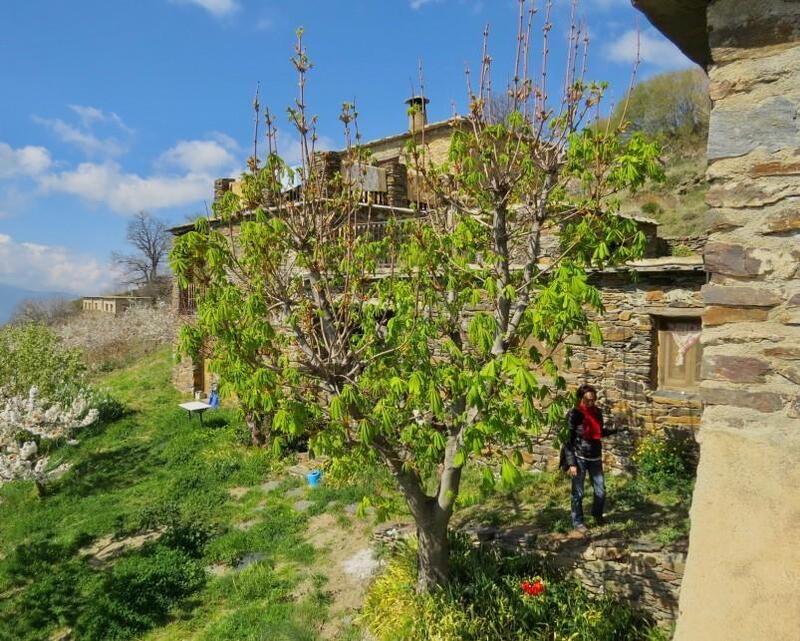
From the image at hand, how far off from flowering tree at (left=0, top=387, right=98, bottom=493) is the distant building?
1745cm

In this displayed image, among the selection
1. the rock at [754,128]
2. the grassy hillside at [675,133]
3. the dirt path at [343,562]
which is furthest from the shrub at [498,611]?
the grassy hillside at [675,133]

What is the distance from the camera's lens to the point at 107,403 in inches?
609

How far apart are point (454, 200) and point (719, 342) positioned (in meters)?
3.87

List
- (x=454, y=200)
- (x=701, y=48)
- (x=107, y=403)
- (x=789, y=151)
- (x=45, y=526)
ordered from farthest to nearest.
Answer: (x=107, y=403) → (x=45, y=526) → (x=454, y=200) → (x=701, y=48) → (x=789, y=151)

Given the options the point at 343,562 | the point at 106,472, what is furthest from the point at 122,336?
the point at 343,562

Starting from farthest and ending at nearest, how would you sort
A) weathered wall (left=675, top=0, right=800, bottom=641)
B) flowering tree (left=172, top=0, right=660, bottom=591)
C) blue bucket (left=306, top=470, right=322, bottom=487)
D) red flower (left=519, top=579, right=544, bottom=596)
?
blue bucket (left=306, top=470, right=322, bottom=487) < red flower (left=519, top=579, right=544, bottom=596) < flowering tree (left=172, top=0, right=660, bottom=591) < weathered wall (left=675, top=0, right=800, bottom=641)

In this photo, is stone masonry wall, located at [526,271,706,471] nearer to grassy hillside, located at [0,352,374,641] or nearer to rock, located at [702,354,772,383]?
grassy hillside, located at [0,352,374,641]

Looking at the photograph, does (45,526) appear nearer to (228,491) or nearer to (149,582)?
(228,491)

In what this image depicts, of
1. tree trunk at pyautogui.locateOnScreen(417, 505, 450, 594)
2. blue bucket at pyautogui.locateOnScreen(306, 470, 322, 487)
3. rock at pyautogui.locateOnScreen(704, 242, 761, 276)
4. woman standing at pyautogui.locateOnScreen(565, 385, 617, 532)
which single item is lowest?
blue bucket at pyautogui.locateOnScreen(306, 470, 322, 487)

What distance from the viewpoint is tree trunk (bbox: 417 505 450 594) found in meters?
5.70

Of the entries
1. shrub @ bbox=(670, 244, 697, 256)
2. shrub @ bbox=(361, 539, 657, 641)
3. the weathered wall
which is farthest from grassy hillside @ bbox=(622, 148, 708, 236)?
the weathered wall

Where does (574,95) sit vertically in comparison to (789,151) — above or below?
above

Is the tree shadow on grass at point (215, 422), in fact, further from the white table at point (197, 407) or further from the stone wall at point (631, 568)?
the stone wall at point (631, 568)

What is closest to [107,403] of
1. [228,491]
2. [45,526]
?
[45,526]
